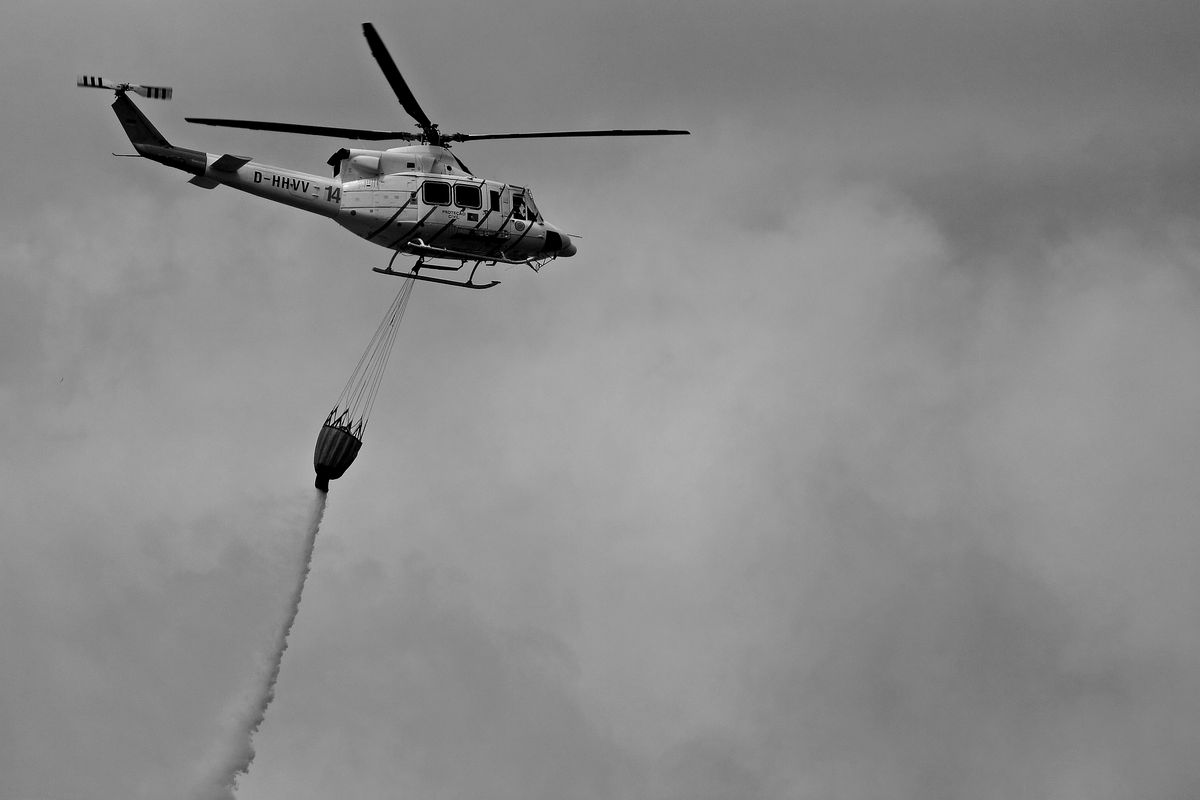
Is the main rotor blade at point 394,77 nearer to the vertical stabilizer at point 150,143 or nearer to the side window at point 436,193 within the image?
the side window at point 436,193

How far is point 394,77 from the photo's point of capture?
191 feet

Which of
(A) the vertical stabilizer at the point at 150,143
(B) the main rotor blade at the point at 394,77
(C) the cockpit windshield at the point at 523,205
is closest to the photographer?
(B) the main rotor blade at the point at 394,77

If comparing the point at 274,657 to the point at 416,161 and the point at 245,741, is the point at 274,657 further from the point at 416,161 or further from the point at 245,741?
the point at 416,161

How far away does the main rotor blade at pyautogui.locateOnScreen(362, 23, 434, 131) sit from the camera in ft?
184

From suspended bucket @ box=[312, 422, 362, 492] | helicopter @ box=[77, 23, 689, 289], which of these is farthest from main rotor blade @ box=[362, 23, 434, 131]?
suspended bucket @ box=[312, 422, 362, 492]

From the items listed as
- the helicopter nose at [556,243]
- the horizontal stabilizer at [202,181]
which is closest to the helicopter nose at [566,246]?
the helicopter nose at [556,243]

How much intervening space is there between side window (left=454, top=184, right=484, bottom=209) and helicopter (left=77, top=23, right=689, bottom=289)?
0.03m

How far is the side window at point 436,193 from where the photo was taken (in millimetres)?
61062

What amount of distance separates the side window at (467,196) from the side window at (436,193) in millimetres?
252

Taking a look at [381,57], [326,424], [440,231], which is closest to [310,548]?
[326,424]

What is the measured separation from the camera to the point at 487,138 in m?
60.7

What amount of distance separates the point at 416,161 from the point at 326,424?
7525 millimetres

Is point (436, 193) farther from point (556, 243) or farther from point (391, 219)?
point (556, 243)

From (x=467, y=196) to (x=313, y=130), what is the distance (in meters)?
4.82
